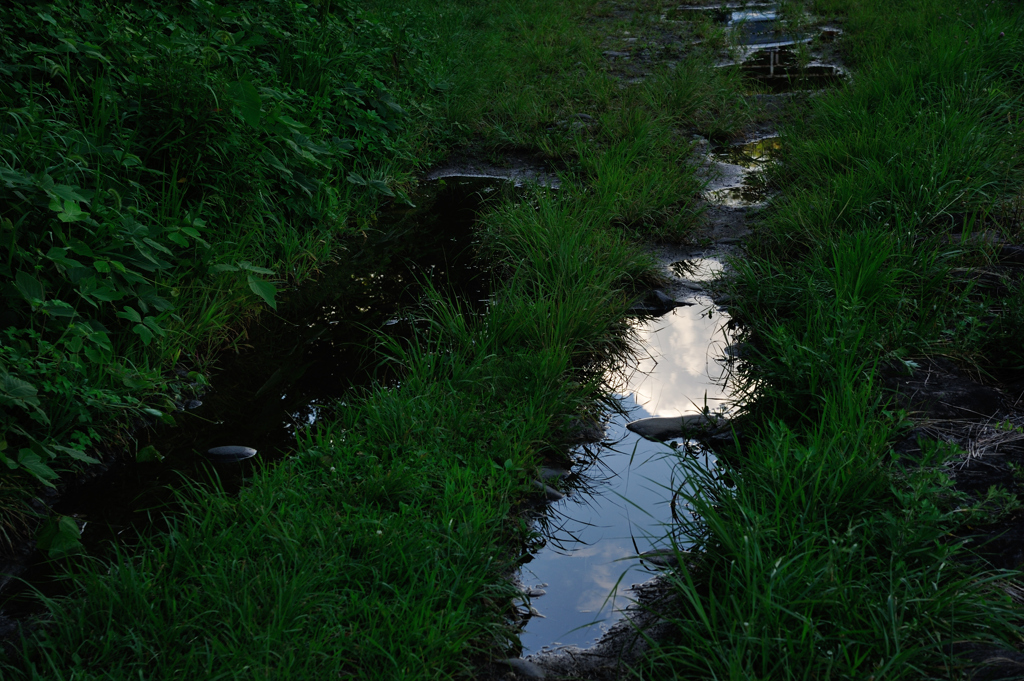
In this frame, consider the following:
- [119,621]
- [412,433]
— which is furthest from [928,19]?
[119,621]

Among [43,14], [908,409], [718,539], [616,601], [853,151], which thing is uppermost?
[43,14]

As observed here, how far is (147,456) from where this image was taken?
8.70ft

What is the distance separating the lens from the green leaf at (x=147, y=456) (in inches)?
104

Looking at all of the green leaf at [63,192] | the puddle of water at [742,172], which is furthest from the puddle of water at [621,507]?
the green leaf at [63,192]

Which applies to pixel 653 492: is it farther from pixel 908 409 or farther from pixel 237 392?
pixel 237 392

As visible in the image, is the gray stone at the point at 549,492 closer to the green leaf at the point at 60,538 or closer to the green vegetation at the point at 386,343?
the green vegetation at the point at 386,343

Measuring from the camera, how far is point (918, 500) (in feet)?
6.66

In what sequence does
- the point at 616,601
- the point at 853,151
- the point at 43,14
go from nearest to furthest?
the point at 616,601
the point at 43,14
the point at 853,151

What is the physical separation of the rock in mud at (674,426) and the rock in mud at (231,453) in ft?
4.67

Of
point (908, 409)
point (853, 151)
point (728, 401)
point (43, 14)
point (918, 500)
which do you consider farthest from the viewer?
point (853, 151)

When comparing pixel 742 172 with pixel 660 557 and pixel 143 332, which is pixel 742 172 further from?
pixel 143 332

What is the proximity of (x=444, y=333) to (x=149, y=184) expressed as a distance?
1571 millimetres

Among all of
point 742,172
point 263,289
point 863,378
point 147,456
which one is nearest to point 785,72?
point 742,172

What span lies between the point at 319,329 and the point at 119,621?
5.73 ft
